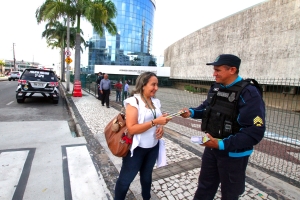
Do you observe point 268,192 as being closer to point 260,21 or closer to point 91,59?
point 260,21

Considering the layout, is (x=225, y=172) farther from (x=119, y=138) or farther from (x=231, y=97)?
(x=119, y=138)

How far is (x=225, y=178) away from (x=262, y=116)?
2.35 ft

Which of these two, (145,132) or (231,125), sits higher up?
(231,125)

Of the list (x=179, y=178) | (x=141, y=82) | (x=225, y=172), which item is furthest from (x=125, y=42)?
(x=225, y=172)

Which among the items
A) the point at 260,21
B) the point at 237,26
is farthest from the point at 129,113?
the point at 237,26

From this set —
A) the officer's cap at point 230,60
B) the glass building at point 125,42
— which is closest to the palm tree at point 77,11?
the officer's cap at point 230,60

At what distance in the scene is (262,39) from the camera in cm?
1438

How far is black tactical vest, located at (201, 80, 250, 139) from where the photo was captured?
1.60 metres

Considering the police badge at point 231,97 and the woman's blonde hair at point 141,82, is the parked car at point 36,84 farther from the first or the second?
the police badge at point 231,97

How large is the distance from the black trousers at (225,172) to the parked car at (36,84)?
8743mm

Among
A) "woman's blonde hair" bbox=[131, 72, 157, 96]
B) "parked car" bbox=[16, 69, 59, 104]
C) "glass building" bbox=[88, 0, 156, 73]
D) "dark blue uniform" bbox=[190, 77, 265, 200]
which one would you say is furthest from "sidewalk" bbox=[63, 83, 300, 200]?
"glass building" bbox=[88, 0, 156, 73]

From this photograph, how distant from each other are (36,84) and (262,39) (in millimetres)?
15914

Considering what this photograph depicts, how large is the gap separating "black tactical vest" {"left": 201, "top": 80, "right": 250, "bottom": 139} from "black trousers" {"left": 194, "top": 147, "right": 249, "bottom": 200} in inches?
9.3

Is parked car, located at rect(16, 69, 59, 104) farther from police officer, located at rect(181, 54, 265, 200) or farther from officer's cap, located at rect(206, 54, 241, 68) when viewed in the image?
officer's cap, located at rect(206, 54, 241, 68)
